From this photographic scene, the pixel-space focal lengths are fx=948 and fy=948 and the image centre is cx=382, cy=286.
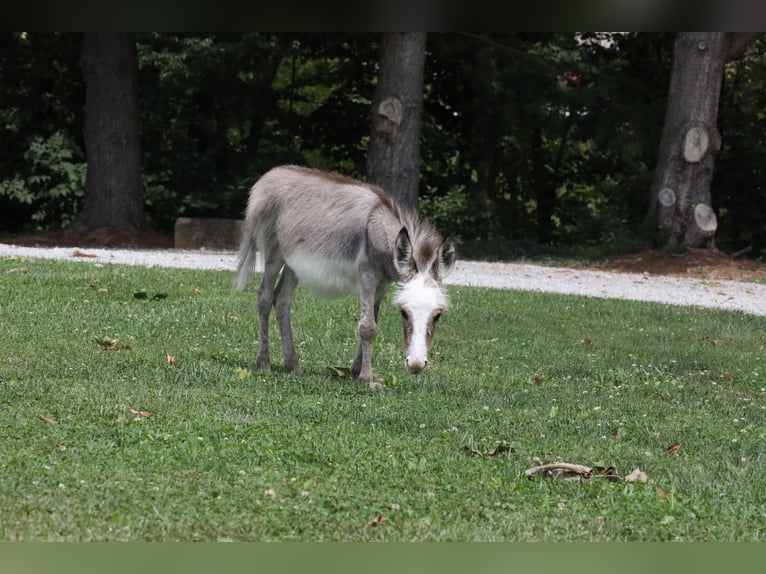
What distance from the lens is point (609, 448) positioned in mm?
6301

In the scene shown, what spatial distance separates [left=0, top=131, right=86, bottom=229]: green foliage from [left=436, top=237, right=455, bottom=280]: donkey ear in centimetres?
1736

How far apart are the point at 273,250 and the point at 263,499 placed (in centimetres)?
440

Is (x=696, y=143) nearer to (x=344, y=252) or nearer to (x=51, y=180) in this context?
(x=344, y=252)

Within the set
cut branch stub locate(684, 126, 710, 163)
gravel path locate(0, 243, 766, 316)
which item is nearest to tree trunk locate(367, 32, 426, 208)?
gravel path locate(0, 243, 766, 316)

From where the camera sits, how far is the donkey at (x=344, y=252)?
24.1 feet

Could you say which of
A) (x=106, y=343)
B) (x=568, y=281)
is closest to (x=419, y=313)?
(x=106, y=343)

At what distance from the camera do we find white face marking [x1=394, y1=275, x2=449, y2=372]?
273 inches

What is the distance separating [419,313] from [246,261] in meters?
2.71

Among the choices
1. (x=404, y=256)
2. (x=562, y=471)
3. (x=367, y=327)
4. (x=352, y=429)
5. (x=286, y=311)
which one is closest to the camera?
(x=562, y=471)

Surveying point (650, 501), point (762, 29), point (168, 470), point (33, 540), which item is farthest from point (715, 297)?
point (762, 29)

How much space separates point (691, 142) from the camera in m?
19.8

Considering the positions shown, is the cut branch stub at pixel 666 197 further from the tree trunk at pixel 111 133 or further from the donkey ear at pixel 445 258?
the donkey ear at pixel 445 258

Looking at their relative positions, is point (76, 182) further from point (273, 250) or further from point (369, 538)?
point (369, 538)

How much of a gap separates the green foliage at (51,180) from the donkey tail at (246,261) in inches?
591
